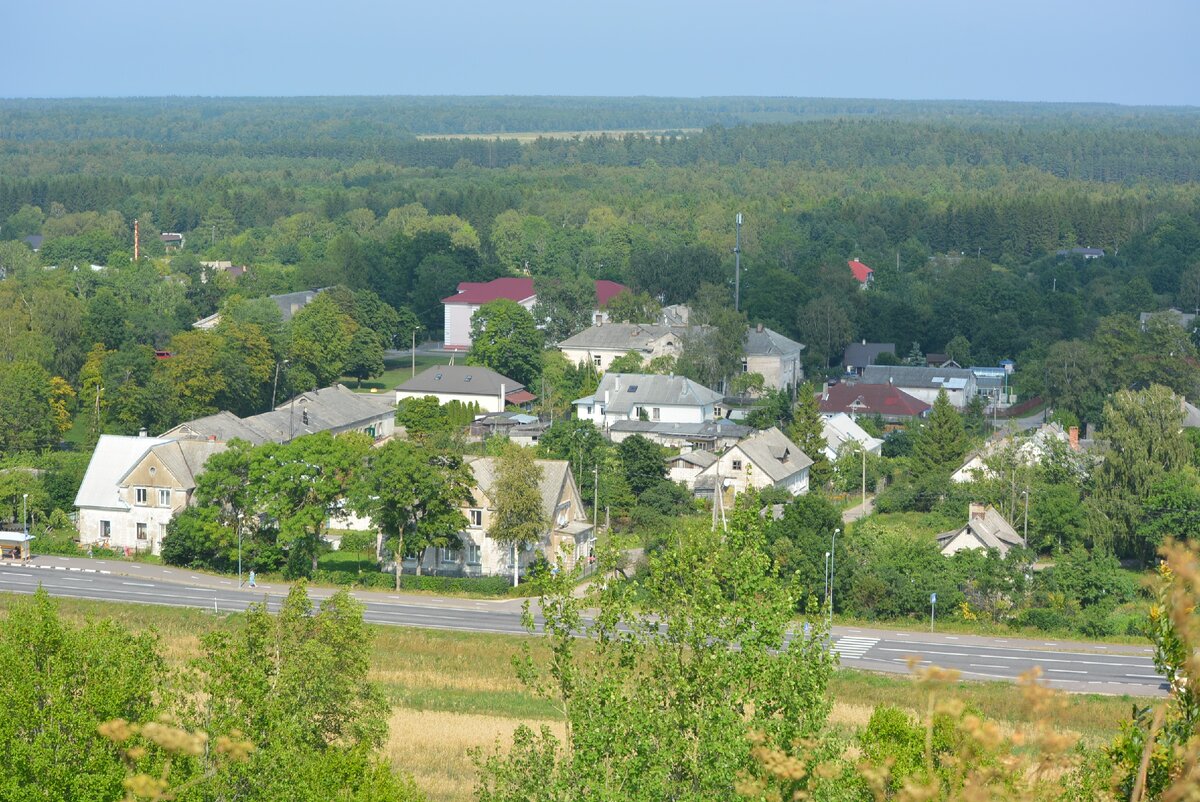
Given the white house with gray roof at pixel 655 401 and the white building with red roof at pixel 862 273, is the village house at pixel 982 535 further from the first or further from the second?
the white building with red roof at pixel 862 273

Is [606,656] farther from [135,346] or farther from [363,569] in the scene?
[135,346]

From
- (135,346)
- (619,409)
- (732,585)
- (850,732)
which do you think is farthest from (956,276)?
(732,585)

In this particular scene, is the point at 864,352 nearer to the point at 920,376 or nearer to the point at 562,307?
the point at 920,376

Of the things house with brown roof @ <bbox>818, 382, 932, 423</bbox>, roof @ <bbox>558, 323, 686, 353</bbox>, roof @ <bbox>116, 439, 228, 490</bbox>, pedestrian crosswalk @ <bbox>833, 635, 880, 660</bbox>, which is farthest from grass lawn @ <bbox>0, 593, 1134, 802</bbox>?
roof @ <bbox>558, 323, 686, 353</bbox>

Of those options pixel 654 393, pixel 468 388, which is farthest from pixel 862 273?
pixel 468 388

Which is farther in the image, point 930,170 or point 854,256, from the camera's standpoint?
point 930,170

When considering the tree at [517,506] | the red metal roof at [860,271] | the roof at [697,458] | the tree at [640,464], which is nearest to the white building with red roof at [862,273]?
the red metal roof at [860,271]

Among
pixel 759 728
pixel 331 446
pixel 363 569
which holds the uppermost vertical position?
pixel 759 728
